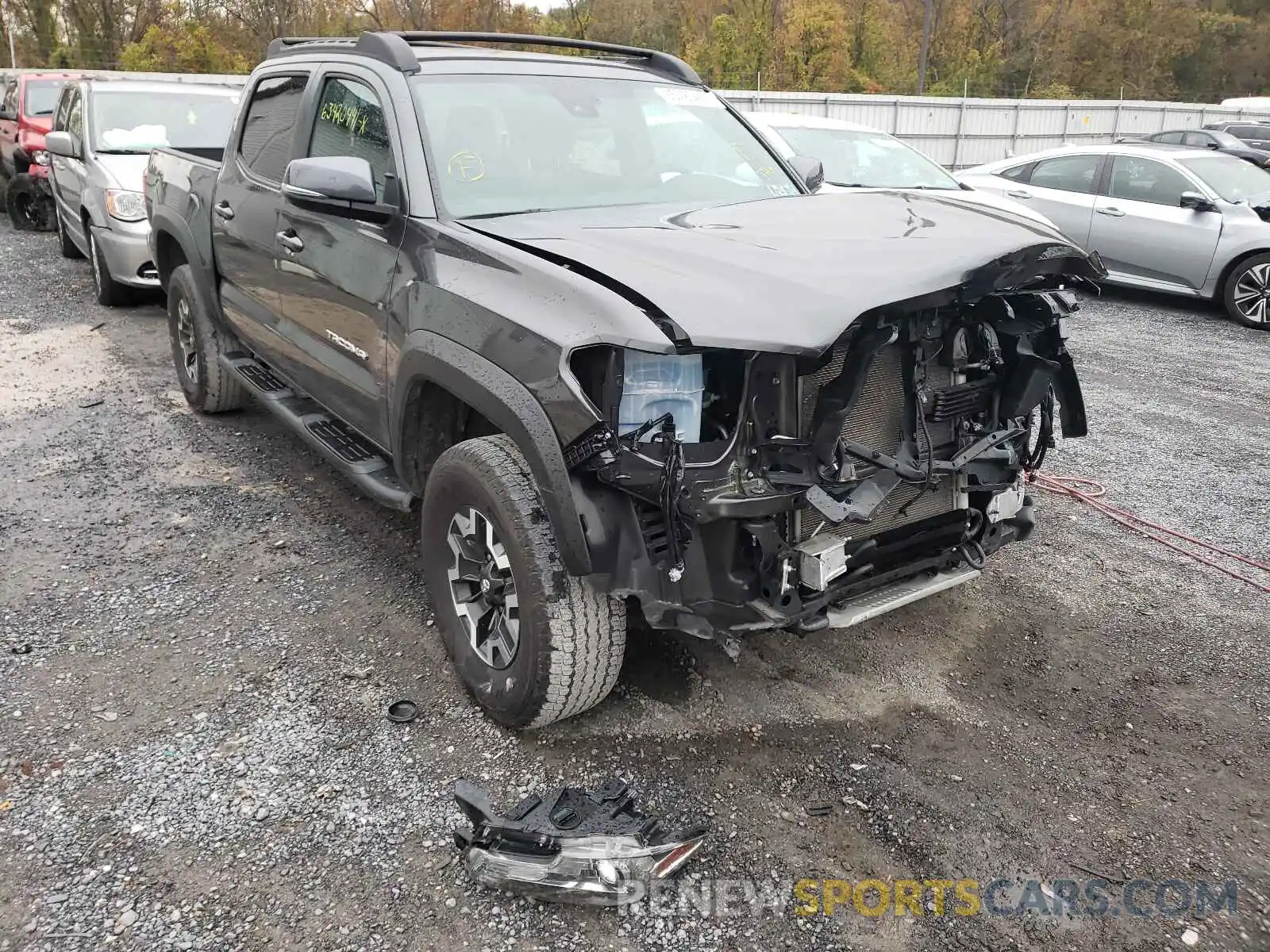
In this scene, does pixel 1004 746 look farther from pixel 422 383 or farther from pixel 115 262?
pixel 115 262

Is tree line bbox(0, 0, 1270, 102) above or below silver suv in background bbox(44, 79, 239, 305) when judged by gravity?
above

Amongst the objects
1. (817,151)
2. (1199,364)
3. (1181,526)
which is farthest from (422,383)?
(817,151)

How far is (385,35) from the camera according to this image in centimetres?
385

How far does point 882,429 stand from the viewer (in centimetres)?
294

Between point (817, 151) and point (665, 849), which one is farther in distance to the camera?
point (817, 151)

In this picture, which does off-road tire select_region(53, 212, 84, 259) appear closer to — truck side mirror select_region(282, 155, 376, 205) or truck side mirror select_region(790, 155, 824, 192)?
truck side mirror select_region(282, 155, 376, 205)

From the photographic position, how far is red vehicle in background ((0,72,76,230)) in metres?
12.8

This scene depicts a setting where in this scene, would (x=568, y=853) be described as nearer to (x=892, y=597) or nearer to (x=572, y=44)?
(x=892, y=597)

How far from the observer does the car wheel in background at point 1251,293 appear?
903cm

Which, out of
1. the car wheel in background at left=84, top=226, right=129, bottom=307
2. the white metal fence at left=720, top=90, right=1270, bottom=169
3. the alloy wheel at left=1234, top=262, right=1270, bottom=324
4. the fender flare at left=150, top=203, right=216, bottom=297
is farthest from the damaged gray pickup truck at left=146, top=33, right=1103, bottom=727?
the white metal fence at left=720, top=90, right=1270, bottom=169

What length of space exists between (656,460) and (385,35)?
7.75 ft

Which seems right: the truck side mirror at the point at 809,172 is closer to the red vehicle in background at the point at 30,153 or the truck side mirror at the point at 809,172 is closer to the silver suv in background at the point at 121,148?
the silver suv in background at the point at 121,148

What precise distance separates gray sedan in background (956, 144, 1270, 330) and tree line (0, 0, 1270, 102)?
25.0 meters

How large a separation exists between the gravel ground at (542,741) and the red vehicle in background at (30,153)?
391 inches
